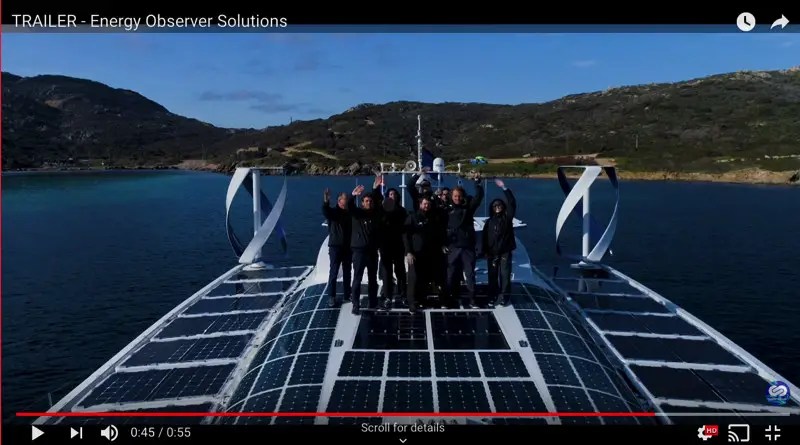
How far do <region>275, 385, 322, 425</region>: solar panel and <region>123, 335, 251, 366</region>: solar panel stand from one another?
309cm

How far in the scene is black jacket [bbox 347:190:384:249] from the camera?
11867 mm

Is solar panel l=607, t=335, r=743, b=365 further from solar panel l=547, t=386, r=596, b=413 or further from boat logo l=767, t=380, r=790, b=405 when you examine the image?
solar panel l=547, t=386, r=596, b=413

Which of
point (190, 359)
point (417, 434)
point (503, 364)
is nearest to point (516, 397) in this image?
point (503, 364)

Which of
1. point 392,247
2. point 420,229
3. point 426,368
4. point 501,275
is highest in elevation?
point 420,229

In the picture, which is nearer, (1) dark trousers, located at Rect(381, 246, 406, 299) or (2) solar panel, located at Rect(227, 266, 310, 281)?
(1) dark trousers, located at Rect(381, 246, 406, 299)

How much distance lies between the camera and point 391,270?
1266cm

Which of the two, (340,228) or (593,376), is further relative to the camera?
(340,228)

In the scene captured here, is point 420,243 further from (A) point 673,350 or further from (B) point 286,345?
(A) point 673,350

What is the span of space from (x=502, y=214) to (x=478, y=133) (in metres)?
132

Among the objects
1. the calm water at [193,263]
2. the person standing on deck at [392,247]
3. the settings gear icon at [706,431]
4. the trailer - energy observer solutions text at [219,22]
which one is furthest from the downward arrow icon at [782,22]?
the calm water at [193,263]

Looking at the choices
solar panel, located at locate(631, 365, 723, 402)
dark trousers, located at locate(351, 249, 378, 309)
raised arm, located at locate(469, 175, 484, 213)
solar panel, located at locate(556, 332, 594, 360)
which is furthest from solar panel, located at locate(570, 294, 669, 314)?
dark trousers, located at locate(351, 249, 378, 309)

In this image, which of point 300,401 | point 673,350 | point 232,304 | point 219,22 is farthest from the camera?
point 232,304

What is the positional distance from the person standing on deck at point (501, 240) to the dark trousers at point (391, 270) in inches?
69.5

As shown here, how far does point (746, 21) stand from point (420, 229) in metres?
6.70
